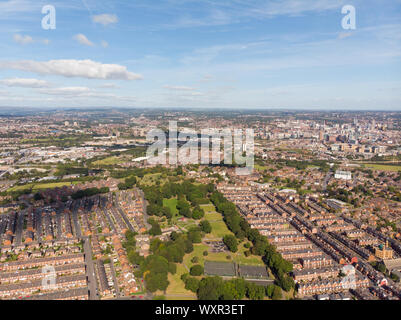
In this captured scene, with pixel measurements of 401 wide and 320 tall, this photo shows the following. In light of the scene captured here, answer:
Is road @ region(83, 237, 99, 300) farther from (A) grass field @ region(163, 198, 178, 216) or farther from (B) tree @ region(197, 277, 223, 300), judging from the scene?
(A) grass field @ region(163, 198, 178, 216)

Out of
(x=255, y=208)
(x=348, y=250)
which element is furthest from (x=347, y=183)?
(x=348, y=250)

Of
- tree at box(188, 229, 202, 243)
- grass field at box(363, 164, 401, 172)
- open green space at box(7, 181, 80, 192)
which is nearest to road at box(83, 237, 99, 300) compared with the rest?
tree at box(188, 229, 202, 243)

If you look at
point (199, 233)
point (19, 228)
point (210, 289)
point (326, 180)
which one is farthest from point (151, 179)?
point (210, 289)
